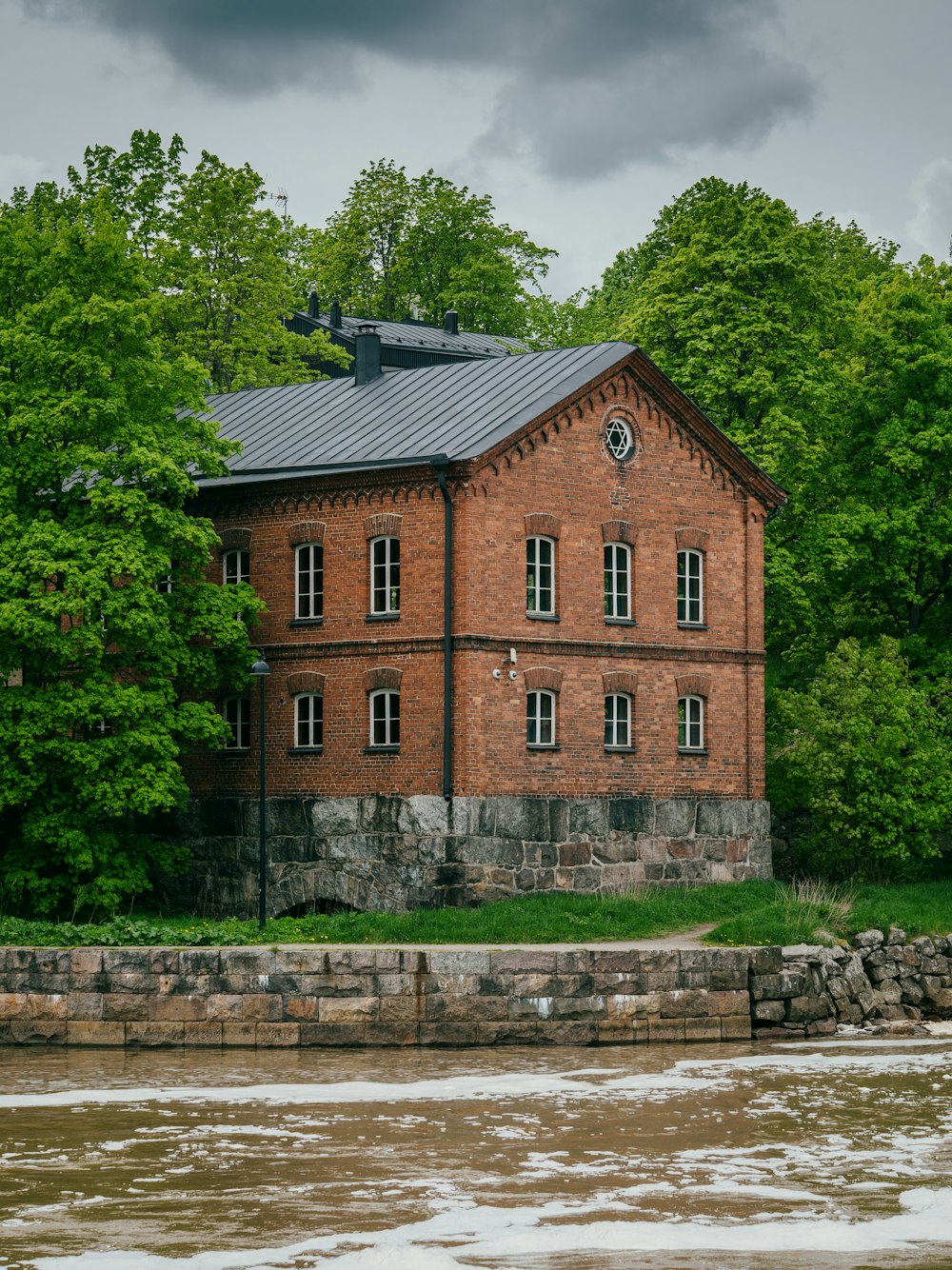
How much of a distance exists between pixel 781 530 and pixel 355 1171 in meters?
28.1

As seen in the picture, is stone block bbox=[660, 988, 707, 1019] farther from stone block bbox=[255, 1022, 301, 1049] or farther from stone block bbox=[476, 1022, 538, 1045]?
stone block bbox=[255, 1022, 301, 1049]

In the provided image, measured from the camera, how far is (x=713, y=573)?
38.7 m

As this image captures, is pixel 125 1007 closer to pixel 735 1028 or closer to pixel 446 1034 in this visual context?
pixel 446 1034

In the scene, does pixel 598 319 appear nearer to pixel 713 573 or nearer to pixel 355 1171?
pixel 713 573

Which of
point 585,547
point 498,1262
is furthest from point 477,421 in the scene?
point 498,1262

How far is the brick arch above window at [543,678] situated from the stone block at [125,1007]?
10046 millimetres

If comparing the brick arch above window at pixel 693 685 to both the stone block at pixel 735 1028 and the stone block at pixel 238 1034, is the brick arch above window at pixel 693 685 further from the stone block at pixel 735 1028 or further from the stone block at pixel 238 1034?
the stone block at pixel 238 1034

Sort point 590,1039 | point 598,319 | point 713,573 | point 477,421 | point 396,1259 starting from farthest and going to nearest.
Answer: point 598,319, point 713,573, point 477,421, point 590,1039, point 396,1259

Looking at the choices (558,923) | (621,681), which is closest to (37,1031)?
(558,923)

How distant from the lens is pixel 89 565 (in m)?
33.0

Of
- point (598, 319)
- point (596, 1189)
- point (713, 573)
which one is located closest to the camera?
point (596, 1189)

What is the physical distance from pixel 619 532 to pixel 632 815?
5230 millimetres

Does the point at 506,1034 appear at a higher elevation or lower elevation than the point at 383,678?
lower

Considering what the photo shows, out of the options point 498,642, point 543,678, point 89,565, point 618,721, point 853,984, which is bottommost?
point 853,984
